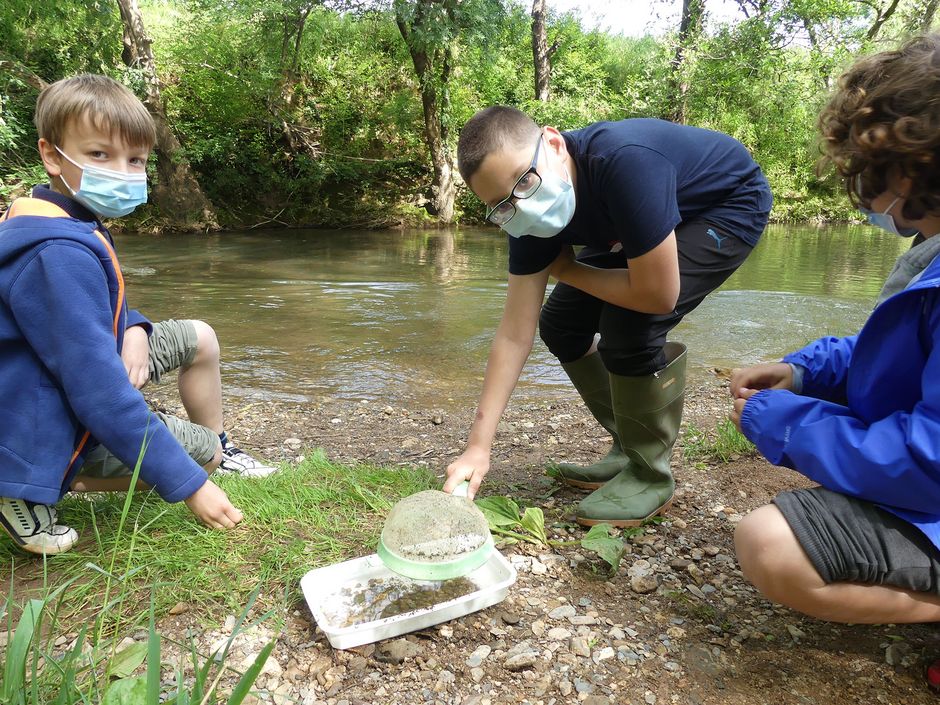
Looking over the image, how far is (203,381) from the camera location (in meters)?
2.75

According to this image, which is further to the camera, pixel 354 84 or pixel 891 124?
pixel 354 84

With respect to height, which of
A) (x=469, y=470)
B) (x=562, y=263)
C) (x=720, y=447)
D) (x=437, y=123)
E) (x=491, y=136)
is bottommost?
(x=720, y=447)

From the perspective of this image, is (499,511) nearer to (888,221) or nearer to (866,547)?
(866,547)

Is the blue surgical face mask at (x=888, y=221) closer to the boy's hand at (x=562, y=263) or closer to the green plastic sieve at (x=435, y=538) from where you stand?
the boy's hand at (x=562, y=263)

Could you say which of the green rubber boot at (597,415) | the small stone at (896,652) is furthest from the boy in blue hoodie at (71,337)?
the small stone at (896,652)

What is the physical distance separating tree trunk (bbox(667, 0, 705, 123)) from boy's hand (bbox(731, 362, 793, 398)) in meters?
19.4

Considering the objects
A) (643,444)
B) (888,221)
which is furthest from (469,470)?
(888,221)

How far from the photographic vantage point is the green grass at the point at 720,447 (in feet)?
9.53

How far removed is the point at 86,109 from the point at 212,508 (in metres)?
1.32

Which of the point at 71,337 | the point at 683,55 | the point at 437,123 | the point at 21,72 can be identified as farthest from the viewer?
the point at 683,55

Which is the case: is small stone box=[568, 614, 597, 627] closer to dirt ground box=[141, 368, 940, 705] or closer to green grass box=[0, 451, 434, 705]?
dirt ground box=[141, 368, 940, 705]

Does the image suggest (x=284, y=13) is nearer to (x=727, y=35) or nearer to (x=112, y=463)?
(x=727, y=35)

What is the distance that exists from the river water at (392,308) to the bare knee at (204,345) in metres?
1.54

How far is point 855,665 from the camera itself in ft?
5.20
